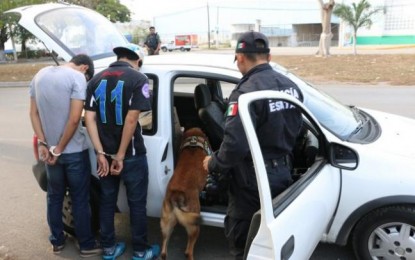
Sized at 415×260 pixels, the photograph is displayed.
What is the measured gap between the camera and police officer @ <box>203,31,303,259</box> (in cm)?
238

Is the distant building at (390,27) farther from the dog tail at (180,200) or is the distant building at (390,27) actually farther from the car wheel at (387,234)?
the dog tail at (180,200)

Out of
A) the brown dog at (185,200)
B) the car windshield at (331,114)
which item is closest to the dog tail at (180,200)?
the brown dog at (185,200)

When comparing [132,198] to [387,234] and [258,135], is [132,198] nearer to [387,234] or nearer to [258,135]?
[258,135]

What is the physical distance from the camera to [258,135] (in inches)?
96.7

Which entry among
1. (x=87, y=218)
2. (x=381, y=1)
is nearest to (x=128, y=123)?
(x=87, y=218)

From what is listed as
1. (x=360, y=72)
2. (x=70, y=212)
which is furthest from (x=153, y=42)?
(x=70, y=212)

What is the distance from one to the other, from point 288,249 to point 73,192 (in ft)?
6.86

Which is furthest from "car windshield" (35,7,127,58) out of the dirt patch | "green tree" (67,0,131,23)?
"green tree" (67,0,131,23)

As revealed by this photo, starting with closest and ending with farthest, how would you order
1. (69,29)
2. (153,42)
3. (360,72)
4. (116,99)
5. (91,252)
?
(116,99) → (91,252) → (69,29) → (153,42) → (360,72)

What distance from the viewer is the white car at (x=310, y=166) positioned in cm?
212

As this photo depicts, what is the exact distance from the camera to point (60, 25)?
3912 millimetres

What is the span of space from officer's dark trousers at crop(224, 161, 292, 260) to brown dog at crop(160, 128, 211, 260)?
576 millimetres

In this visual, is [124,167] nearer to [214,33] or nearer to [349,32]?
[349,32]

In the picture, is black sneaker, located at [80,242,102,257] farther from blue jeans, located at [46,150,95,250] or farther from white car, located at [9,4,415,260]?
white car, located at [9,4,415,260]
